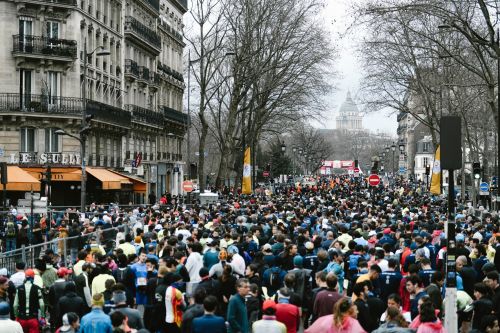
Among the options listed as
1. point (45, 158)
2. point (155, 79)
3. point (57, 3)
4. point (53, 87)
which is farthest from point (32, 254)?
point (155, 79)

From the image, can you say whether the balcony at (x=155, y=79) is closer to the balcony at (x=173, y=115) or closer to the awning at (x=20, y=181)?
the balcony at (x=173, y=115)

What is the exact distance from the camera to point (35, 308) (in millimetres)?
13898

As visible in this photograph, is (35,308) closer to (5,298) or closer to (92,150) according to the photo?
(5,298)

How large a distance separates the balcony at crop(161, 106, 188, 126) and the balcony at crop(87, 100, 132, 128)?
13539mm

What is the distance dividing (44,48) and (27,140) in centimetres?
478

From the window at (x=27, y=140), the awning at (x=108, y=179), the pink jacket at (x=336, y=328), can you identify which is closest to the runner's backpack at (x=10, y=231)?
the pink jacket at (x=336, y=328)

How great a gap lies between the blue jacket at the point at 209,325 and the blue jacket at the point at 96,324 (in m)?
1.04

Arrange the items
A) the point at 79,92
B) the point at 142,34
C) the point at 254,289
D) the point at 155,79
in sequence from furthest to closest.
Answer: the point at 155,79 < the point at 142,34 < the point at 79,92 < the point at 254,289

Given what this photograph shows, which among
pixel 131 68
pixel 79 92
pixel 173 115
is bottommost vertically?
pixel 79 92

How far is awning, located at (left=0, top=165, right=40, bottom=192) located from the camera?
42375 mm

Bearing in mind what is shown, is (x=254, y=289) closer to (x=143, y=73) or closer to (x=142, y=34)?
(x=142, y=34)

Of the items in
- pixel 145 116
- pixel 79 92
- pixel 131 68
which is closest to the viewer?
pixel 79 92

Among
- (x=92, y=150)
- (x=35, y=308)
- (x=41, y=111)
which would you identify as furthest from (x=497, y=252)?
(x=92, y=150)

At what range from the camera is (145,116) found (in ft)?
216
